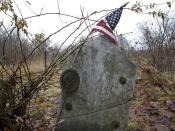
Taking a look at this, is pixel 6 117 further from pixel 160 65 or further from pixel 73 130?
pixel 160 65

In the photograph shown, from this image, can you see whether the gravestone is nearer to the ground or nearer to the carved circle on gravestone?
the carved circle on gravestone

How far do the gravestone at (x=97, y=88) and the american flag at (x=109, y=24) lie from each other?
82mm

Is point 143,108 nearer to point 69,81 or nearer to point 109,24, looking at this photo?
point 109,24

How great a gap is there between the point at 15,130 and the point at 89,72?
108 cm

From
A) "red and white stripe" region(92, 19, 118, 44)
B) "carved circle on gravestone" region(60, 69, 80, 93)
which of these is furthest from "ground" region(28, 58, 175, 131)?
"red and white stripe" region(92, 19, 118, 44)

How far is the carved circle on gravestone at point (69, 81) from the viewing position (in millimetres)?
4355

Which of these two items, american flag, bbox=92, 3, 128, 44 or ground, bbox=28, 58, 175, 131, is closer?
american flag, bbox=92, 3, 128, 44

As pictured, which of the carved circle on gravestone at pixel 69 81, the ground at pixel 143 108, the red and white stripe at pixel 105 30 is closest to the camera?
the carved circle on gravestone at pixel 69 81

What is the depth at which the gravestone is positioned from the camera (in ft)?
14.4

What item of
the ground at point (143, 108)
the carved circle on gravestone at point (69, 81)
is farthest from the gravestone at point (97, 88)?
the ground at point (143, 108)

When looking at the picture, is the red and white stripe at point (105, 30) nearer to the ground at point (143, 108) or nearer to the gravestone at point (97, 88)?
the gravestone at point (97, 88)

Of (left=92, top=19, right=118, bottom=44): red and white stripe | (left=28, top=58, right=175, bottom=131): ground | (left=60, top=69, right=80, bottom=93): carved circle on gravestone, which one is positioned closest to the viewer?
(left=60, top=69, right=80, bottom=93): carved circle on gravestone

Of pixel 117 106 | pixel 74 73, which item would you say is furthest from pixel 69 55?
pixel 117 106

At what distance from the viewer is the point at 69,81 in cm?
435
